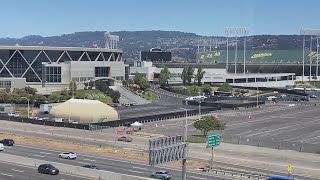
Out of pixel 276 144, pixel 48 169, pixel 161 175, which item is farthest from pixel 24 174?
pixel 276 144

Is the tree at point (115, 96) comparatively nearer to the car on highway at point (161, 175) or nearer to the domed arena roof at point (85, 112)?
the domed arena roof at point (85, 112)

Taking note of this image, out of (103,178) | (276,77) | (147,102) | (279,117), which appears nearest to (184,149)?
(103,178)

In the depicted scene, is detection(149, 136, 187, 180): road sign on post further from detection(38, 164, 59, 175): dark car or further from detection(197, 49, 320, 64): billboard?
detection(197, 49, 320, 64): billboard

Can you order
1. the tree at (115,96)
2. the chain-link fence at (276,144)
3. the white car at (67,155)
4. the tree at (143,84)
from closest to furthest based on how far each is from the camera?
the white car at (67,155), the chain-link fence at (276,144), the tree at (115,96), the tree at (143,84)

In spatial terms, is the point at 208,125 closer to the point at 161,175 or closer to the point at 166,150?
the point at 161,175

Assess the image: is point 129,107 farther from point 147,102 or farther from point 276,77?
point 276,77

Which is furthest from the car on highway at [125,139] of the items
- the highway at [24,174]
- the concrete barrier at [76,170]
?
the highway at [24,174]
